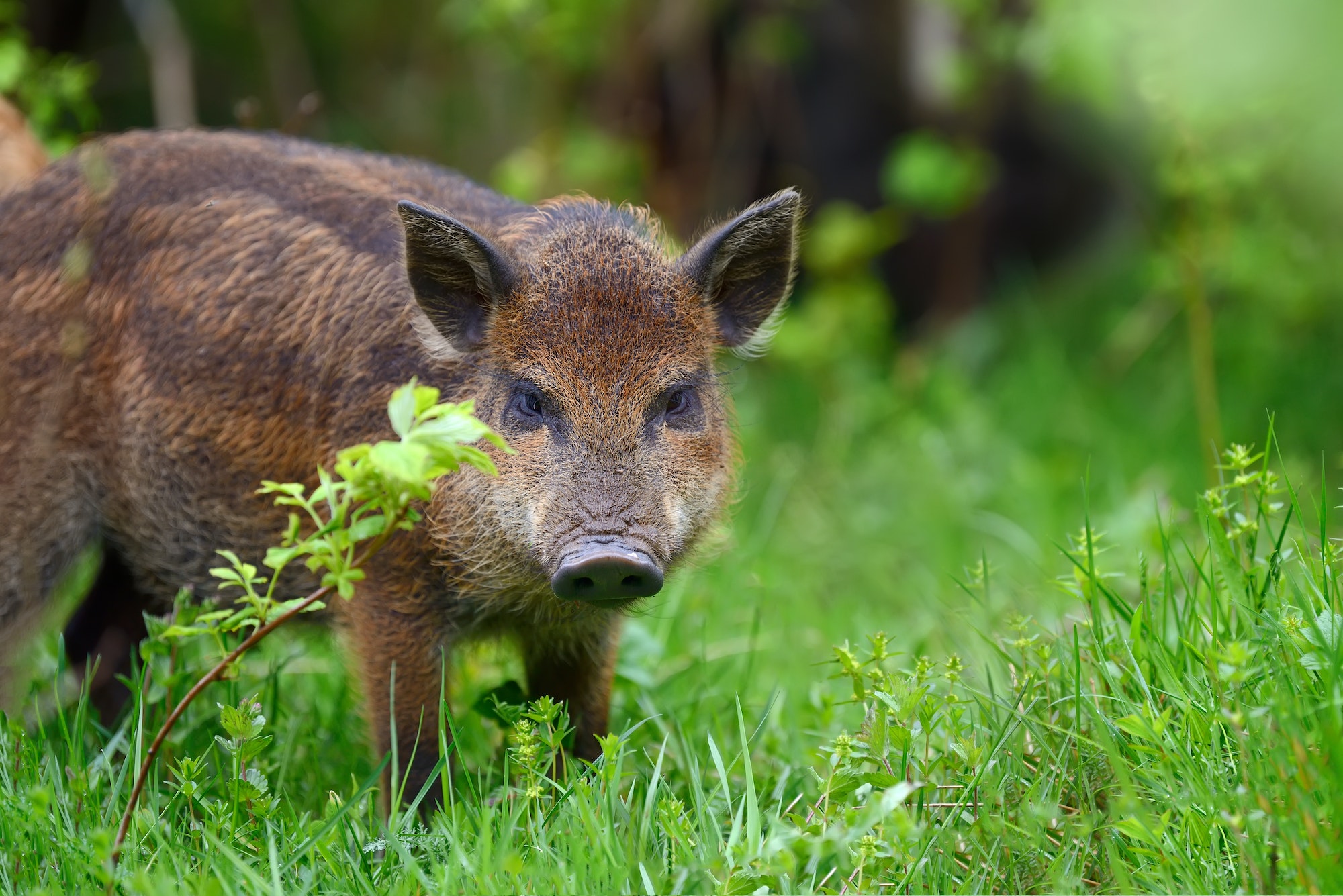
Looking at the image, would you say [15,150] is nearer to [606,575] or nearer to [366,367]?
[366,367]

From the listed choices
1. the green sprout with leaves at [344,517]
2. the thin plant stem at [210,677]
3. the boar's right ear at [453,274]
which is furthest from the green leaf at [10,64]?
the thin plant stem at [210,677]

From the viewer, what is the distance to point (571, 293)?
3.93 metres

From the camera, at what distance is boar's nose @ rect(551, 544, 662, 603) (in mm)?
3393

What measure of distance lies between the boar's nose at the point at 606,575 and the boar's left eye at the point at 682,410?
0.62 metres

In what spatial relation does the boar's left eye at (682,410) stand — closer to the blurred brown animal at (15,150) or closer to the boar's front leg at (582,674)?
the boar's front leg at (582,674)

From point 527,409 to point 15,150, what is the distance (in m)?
2.55

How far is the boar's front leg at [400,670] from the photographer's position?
3.93 m

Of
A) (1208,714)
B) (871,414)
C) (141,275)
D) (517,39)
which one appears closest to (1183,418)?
(871,414)

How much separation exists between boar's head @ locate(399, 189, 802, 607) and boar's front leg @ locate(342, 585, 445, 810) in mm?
344

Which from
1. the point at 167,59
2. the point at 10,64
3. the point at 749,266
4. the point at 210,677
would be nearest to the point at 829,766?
the point at 210,677

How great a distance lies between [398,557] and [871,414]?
4.55 metres

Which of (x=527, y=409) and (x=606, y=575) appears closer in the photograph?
(x=606, y=575)

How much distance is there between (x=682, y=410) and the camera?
4.02 metres

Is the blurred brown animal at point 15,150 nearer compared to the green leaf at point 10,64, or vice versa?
the green leaf at point 10,64
